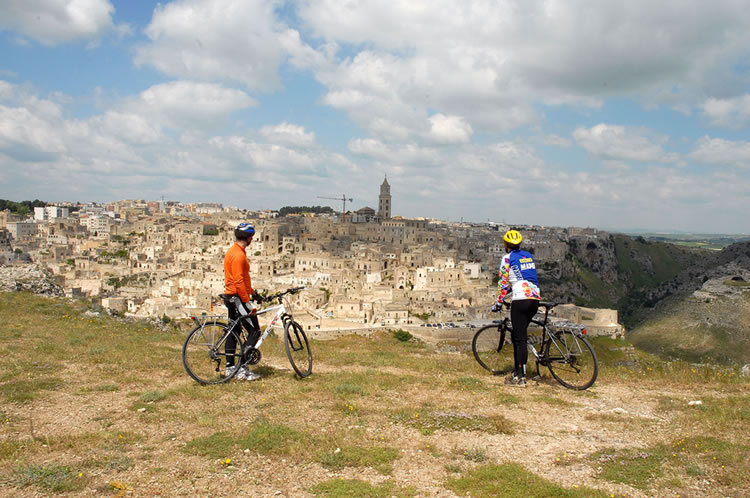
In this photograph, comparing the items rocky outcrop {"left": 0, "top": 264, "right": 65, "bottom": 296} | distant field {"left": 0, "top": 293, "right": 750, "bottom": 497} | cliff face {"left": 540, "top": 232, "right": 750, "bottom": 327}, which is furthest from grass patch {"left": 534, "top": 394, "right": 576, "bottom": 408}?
cliff face {"left": 540, "top": 232, "right": 750, "bottom": 327}

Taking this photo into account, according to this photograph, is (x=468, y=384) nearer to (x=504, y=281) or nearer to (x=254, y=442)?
(x=504, y=281)

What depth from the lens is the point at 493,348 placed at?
10.2 metres

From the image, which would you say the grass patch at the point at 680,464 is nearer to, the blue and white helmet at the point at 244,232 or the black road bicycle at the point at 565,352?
the black road bicycle at the point at 565,352

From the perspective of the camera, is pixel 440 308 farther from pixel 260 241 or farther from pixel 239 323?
pixel 239 323

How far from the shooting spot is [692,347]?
5081cm

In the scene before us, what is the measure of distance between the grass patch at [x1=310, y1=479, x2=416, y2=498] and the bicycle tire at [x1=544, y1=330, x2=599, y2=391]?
485 centimetres

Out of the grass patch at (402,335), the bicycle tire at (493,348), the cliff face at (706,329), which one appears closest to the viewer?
the bicycle tire at (493,348)

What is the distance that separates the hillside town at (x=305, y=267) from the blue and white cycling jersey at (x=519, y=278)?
1406 inches

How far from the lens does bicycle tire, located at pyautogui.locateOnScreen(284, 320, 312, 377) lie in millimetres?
8602

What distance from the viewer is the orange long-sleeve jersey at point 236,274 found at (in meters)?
8.08

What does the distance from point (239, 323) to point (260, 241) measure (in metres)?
70.5

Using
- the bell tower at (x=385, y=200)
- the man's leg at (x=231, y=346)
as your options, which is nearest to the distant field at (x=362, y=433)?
the man's leg at (x=231, y=346)

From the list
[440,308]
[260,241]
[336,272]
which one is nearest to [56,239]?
[260,241]

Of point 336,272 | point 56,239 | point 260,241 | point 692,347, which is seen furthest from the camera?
point 56,239
